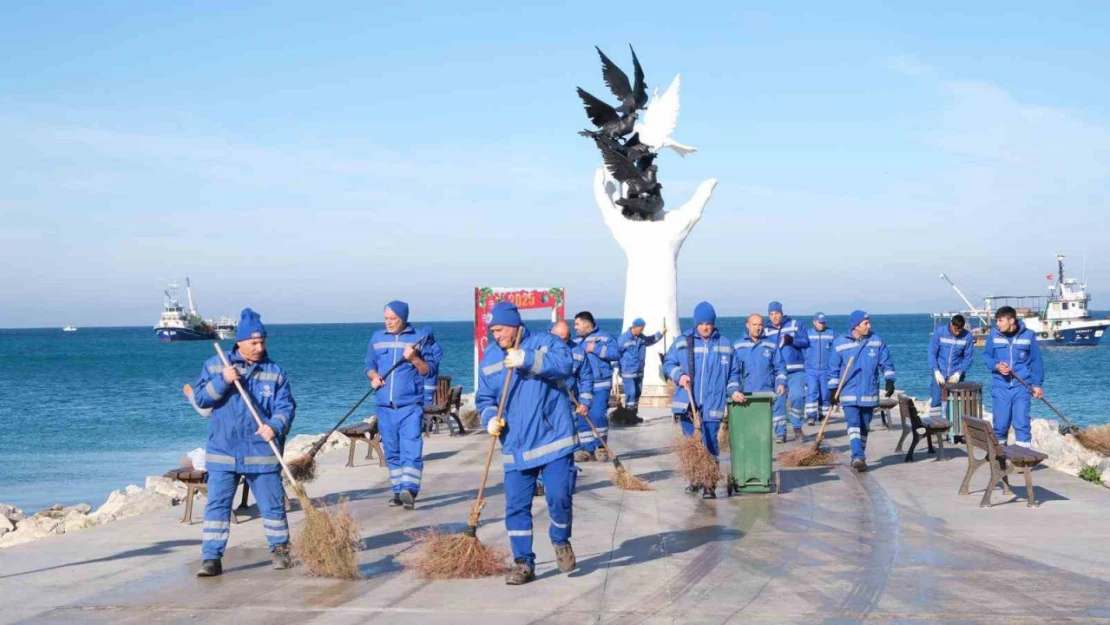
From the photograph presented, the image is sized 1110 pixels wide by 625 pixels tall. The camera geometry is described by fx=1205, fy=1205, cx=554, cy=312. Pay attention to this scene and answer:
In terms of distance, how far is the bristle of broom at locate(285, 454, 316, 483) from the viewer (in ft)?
41.3

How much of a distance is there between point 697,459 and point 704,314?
147 cm

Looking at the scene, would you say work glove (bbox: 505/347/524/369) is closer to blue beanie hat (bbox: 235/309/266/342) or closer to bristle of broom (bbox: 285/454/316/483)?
blue beanie hat (bbox: 235/309/266/342)

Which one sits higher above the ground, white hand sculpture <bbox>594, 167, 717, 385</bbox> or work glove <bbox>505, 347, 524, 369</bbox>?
white hand sculpture <bbox>594, 167, 717, 385</bbox>

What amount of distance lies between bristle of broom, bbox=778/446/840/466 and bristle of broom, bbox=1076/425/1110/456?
7.08 metres

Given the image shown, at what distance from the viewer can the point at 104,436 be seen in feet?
109

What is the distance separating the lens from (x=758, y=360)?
1542 cm

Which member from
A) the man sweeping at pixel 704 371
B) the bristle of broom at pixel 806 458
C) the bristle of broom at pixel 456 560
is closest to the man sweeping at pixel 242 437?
the bristle of broom at pixel 456 560

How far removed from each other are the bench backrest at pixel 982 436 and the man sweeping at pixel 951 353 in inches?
198

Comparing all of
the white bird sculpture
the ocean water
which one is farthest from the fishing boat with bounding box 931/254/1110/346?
the white bird sculpture

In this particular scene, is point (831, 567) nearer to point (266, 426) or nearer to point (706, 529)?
point (706, 529)

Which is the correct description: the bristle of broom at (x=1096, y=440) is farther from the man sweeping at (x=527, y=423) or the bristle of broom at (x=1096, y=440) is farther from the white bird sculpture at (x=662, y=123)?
the man sweeping at (x=527, y=423)

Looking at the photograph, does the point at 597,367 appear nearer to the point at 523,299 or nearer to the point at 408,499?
the point at 408,499

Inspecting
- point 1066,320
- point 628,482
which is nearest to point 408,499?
point 628,482

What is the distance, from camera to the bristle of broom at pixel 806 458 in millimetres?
14977
